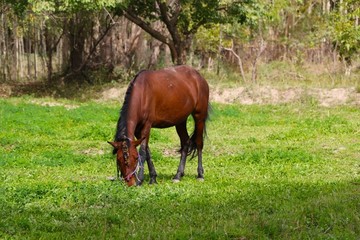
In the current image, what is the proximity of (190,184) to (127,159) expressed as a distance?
3.91 feet

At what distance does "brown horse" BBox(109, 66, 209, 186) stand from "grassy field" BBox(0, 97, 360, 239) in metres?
0.45

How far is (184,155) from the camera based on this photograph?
460 inches

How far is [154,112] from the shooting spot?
10836mm

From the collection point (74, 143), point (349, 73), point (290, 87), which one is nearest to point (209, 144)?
point (74, 143)

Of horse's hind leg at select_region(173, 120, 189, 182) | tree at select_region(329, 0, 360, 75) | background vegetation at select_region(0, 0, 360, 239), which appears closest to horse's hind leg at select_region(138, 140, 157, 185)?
background vegetation at select_region(0, 0, 360, 239)

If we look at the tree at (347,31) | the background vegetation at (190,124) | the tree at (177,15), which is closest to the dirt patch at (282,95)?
the background vegetation at (190,124)

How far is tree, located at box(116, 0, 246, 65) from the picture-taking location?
25922mm

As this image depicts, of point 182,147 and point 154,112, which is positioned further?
point 182,147

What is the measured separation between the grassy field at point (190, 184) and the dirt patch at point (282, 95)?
4211mm

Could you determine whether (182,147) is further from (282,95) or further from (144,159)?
(282,95)

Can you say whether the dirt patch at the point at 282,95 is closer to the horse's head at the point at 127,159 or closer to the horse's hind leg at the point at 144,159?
the horse's hind leg at the point at 144,159

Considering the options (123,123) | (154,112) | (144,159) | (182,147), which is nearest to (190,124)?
(182,147)

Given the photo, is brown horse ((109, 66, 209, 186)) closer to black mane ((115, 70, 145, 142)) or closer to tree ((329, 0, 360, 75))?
black mane ((115, 70, 145, 142))

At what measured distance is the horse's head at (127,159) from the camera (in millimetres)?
9812
